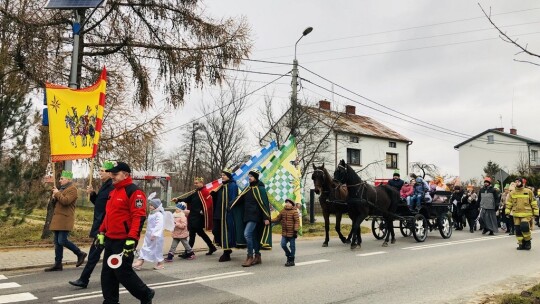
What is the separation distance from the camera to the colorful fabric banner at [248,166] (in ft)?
40.0

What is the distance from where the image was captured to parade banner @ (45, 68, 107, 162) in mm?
9812

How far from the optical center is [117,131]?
15125 mm

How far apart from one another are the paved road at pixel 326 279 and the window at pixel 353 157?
31805 millimetres

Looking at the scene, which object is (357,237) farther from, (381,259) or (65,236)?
(65,236)

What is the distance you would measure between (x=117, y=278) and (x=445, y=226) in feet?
42.5

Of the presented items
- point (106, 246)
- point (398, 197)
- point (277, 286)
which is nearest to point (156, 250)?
point (277, 286)

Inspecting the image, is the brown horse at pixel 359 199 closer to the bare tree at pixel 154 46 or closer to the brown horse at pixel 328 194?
the brown horse at pixel 328 194

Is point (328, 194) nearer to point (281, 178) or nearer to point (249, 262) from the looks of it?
point (281, 178)

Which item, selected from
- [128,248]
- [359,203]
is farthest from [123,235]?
[359,203]

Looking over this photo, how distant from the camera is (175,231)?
34.7 ft

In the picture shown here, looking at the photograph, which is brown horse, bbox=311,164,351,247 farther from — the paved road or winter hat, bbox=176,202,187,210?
winter hat, bbox=176,202,187,210

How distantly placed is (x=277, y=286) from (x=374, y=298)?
1.64 metres

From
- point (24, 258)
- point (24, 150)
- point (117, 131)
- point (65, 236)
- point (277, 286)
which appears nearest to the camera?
point (277, 286)

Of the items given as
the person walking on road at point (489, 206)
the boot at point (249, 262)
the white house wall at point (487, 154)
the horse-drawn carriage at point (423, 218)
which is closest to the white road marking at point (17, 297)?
the boot at point (249, 262)
